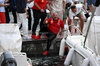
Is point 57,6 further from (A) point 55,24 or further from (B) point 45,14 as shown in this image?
(A) point 55,24

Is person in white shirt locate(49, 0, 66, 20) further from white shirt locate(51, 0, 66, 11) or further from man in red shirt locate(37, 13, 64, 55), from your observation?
man in red shirt locate(37, 13, 64, 55)

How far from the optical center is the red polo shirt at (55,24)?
9534 mm

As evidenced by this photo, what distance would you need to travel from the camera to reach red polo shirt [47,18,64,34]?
953 centimetres

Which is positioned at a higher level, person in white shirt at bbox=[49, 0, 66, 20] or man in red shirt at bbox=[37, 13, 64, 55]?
person in white shirt at bbox=[49, 0, 66, 20]

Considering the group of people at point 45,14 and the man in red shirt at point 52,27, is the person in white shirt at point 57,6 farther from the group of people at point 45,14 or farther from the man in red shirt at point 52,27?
the man in red shirt at point 52,27

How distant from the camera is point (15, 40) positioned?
18.6ft

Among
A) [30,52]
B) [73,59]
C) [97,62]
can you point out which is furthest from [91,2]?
[97,62]

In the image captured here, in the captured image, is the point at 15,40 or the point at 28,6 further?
the point at 28,6

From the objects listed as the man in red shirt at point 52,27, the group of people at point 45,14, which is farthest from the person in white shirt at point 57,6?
the man in red shirt at point 52,27

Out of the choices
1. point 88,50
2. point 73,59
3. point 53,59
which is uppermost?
point 88,50

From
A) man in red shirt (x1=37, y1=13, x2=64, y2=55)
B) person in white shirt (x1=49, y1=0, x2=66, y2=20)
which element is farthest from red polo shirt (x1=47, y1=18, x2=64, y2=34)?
person in white shirt (x1=49, y1=0, x2=66, y2=20)

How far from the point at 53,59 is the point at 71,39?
1.75 m

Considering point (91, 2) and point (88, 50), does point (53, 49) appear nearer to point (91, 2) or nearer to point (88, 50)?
point (91, 2)

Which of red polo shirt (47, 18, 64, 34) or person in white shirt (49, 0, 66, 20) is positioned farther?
person in white shirt (49, 0, 66, 20)
